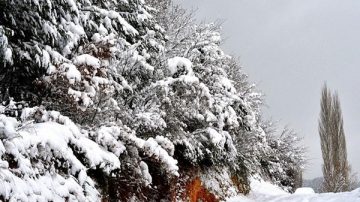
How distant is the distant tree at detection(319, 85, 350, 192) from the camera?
20766 mm

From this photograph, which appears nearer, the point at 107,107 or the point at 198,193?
the point at 107,107

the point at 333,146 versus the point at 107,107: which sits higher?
the point at 333,146

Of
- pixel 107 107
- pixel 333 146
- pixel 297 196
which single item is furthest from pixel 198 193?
pixel 333 146

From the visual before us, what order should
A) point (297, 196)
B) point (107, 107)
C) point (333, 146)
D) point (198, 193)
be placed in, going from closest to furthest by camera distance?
point (107, 107)
point (297, 196)
point (198, 193)
point (333, 146)

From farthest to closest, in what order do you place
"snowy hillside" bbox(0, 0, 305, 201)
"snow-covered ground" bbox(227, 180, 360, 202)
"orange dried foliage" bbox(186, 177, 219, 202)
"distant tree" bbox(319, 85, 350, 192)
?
"distant tree" bbox(319, 85, 350, 192), "orange dried foliage" bbox(186, 177, 219, 202), "snow-covered ground" bbox(227, 180, 360, 202), "snowy hillside" bbox(0, 0, 305, 201)

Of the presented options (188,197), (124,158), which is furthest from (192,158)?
(124,158)

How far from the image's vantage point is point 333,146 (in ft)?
75.3

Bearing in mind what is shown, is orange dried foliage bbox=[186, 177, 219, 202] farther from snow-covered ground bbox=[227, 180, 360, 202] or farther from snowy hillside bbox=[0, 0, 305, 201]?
snow-covered ground bbox=[227, 180, 360, 202]

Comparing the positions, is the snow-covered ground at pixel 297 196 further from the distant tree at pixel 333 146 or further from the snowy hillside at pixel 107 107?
the distant tree at pixel 333 146

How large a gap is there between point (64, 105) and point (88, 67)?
0.60m

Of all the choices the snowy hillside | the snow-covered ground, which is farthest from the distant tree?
the snowy hillside

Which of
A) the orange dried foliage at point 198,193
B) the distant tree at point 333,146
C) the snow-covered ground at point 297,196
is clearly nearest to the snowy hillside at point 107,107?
the orange dried foliage at point 198,193

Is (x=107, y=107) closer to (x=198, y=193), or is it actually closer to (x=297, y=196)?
(x=198, y=193)

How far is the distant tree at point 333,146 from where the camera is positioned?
68.1 feet
